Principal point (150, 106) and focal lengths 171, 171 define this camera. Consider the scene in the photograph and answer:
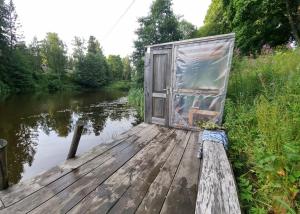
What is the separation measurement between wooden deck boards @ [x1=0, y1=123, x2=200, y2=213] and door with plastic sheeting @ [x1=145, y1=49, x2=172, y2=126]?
157cm

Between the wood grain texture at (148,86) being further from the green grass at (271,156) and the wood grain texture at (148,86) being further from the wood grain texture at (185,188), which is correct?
the green grass at (271,156)

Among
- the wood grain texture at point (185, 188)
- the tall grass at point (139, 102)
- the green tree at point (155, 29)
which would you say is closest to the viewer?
the wood grain texture at point (185, 188)

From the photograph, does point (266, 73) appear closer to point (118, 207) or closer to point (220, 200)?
point (220, 200)

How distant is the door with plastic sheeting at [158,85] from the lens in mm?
4309

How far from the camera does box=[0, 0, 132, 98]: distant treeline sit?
2077cm

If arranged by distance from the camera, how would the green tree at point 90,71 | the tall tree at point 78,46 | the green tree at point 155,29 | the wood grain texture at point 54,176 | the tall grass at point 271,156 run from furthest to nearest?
1. the tall tree at point 78,46
2. the green tree at point 90,71
3. the green tree at point 155,29
4. the wood grain texture at point 54,176
5. the tall grass at point 271,156

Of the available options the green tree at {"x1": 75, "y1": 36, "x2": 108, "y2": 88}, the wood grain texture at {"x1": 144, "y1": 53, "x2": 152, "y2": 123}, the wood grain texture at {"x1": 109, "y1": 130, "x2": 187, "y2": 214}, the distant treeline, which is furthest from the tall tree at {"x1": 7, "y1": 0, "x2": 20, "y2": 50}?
the wood grain texture at {"x1": 109, "y1": 130, "x2": 187, "y2": 214}

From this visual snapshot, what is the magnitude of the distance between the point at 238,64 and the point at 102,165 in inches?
187

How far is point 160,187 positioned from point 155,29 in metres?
12.2

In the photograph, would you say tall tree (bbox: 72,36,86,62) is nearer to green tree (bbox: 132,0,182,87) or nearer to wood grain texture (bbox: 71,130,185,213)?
green tree (bbox: 132,0,182,87)

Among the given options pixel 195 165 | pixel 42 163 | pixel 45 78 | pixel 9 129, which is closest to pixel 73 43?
pixel 45 78

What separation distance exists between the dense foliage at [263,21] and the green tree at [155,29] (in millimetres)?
3743

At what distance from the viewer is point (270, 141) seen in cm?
158

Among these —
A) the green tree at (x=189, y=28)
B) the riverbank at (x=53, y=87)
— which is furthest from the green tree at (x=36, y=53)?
the green tree at (x=189, y=28)
